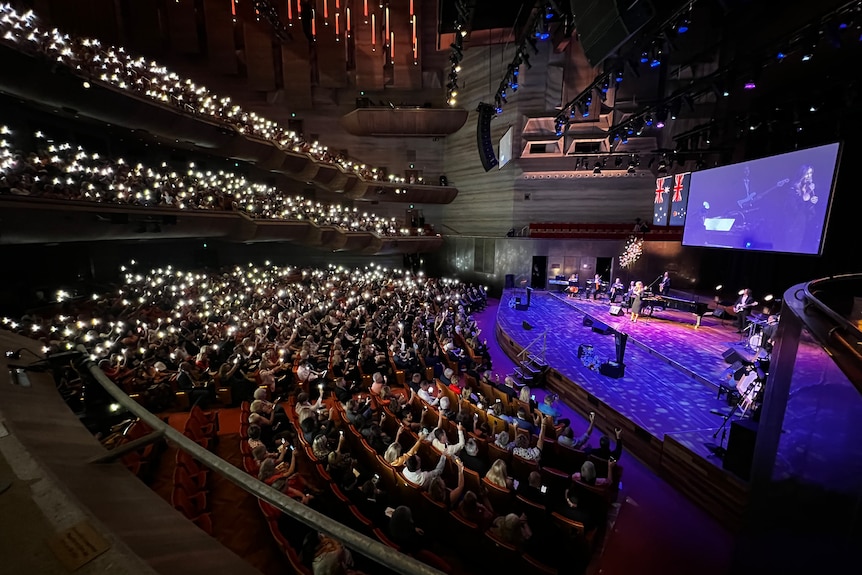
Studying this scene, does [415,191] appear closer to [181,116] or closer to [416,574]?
[181,116]

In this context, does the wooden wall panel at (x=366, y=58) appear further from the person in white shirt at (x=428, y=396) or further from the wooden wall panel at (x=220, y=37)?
the person in white shirt at (x=428, y=396)

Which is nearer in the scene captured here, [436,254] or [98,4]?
[98,4]

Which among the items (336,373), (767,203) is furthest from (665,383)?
(336,373)

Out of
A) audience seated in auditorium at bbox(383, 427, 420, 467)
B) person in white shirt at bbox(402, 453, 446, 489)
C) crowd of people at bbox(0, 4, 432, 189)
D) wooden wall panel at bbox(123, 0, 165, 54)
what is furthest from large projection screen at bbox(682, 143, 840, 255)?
wooden wall panel at bbox(123, 0, 165, 54)

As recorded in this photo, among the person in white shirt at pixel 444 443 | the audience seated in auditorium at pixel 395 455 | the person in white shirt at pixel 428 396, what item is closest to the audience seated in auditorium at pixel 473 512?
the person in white shirt at pixel 444 443

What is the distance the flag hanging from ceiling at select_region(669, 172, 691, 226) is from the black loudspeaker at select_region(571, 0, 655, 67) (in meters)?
10.7

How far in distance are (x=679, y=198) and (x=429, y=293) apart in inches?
391

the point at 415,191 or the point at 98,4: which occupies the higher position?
the point at 98,4

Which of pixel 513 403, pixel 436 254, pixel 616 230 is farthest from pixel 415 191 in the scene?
pixel 513 403

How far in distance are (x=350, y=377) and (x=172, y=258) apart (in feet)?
43.1

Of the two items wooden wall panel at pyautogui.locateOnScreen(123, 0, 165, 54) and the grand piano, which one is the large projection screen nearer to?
the grand piano

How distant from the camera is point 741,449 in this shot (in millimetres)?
4906

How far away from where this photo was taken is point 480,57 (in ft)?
63.8

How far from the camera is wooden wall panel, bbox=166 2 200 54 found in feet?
60.5
